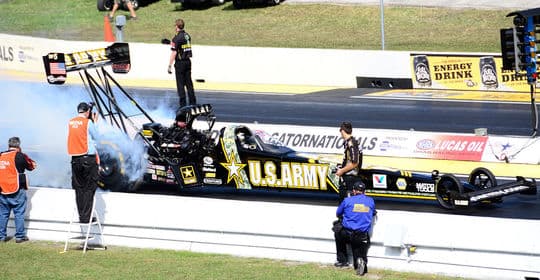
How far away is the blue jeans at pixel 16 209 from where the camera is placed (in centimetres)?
1464

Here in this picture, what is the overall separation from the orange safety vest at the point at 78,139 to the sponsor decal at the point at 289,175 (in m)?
2.91

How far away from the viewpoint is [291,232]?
13078mm

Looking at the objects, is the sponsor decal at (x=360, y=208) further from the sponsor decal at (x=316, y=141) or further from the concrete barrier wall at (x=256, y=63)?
the concrete barrier wall at (x=256, y=63)

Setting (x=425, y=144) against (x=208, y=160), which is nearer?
(x=208, y=160)

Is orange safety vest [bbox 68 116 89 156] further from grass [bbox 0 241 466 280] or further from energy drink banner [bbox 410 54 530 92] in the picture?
energy drink banner [bbox 410 54 530 92]

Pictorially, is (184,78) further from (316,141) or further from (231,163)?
(231,163)

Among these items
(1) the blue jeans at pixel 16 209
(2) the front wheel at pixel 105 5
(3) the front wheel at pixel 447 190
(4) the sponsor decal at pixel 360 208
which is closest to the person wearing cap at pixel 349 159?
(3) the front wheel at pixel 447 190

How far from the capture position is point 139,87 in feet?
95.9

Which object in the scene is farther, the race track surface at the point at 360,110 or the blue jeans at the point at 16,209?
the race track surface at the point at 360,110

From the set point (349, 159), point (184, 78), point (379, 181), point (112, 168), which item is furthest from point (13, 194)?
point (184, 78)

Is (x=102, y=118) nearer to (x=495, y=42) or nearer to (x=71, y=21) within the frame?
(x=495, y=42)

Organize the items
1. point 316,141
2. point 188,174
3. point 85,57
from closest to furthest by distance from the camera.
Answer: point 188,174
point 85,57
point 316,141

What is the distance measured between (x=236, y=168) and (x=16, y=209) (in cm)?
355

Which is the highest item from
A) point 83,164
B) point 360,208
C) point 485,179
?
point 83,164
